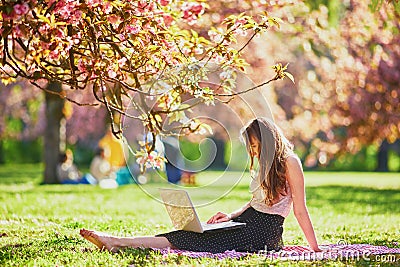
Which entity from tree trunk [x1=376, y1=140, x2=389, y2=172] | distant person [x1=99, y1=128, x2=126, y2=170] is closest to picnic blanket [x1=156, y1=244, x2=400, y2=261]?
distant person [x1=99, y1=128, x2=126, y2=170]

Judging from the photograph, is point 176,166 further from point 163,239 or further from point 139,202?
point 163,239

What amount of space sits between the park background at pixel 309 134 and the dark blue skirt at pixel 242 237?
39 centimetres

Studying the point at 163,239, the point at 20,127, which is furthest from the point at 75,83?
the point at 20,127

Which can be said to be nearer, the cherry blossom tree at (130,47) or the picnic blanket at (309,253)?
the picnic blanket at (309,253)

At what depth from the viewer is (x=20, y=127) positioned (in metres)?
34.3

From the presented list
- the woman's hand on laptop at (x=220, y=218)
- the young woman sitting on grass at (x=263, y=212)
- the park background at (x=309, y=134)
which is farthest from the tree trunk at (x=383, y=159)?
the young woman sitting on grass at (x=263, y=212)

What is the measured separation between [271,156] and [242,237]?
0.62 metres

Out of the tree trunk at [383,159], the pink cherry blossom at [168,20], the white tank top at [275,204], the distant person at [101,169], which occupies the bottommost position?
the tree trunk at [383,159]

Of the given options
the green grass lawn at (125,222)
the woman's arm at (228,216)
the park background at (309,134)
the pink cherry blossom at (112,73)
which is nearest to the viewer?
the green grass lawn at (125,222)

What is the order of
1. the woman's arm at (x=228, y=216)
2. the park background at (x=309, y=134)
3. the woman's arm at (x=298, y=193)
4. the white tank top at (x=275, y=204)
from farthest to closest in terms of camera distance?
the park background at (x=309, y=134) → the woman's arm at (x=228, y=216) → the white tank top at (x=275, y=204) → the woman's arm at (x=298, y=193)

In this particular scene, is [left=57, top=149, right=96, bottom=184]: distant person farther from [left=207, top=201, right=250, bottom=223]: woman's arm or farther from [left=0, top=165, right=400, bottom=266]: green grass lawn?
[left=207, top=201, right=250, bottom=223]: woman's arm

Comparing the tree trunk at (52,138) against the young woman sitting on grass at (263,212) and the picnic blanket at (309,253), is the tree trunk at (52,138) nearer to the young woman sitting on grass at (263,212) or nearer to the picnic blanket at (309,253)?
the young woman sitting on grass at (263,212)

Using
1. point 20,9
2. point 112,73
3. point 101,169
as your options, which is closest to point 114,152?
point 101,169

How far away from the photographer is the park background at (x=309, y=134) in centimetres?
671
